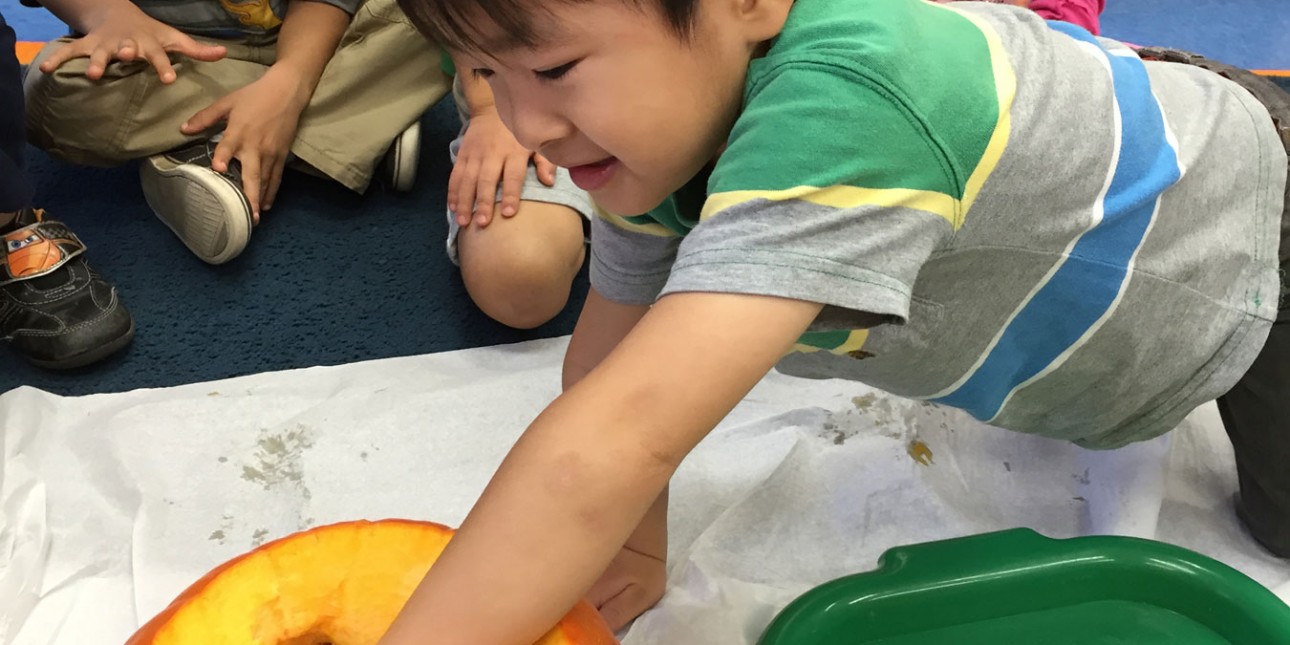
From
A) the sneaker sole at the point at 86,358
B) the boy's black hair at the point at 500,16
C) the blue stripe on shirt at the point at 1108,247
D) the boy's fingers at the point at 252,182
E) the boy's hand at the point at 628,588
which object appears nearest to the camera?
the boy's black hair at the point at 500,16

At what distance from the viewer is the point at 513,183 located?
2.54 ft

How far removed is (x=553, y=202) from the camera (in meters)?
0.78

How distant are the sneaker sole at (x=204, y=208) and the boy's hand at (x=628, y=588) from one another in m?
A: 0.45

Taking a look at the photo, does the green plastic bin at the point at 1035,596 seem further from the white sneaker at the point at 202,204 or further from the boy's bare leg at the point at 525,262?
the white sneaker at the point at 202,204

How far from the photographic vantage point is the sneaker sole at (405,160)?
2.96 ft

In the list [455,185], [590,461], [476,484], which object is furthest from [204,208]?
[590,461]

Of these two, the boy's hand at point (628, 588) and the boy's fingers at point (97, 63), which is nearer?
the boy's hand at point (628, 588)

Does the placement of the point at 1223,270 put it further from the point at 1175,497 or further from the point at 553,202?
the point at 553,202

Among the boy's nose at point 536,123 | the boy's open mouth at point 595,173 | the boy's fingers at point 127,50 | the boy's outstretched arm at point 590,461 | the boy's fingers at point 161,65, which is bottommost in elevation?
the boy's fingers at point 161,65

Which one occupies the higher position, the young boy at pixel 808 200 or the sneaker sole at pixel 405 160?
the young boy at pixel 808 200

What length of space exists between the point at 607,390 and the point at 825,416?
378 millimetres

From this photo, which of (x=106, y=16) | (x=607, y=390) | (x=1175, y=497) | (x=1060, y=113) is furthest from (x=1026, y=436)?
(x=106, y=16)

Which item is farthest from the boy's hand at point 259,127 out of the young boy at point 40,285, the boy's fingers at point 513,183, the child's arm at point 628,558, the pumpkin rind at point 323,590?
the pumpkin rind at point 323,590

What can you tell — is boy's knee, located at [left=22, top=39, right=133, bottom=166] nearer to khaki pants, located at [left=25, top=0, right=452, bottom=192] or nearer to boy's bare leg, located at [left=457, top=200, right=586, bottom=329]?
khaki pants, located at [left=25, top=0, right=452, bottom=192]
